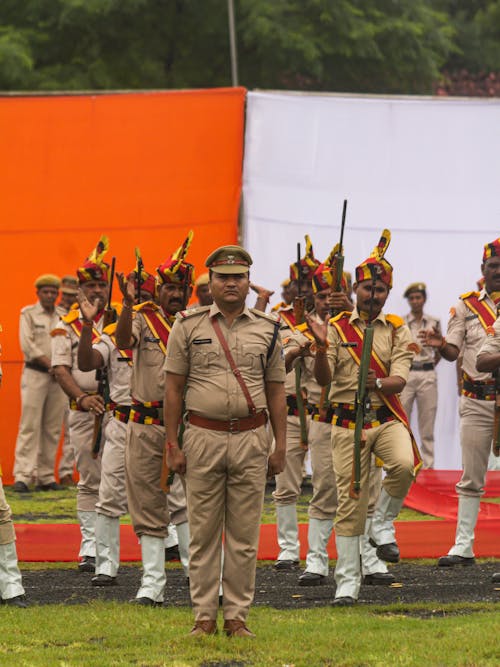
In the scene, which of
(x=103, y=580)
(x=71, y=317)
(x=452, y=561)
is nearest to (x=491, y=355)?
(x=452, y=561)

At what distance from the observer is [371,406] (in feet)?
30.6

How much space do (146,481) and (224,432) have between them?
4.83ft

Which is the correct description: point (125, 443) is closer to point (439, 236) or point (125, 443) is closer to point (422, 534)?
point (422, 534)

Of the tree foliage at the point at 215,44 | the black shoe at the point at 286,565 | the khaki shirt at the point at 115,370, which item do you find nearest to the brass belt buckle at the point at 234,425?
the khaki shirt at the point at 115,370

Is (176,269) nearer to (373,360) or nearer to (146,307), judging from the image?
(146,307)

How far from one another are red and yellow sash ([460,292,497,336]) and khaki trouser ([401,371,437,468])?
18.7 feet

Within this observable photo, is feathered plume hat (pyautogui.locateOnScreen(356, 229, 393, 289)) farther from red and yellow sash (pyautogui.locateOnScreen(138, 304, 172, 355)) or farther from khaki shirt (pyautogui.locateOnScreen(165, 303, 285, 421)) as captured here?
khaki shirt (pyautogui.locateOnScreen(165, 303, 285, 421))

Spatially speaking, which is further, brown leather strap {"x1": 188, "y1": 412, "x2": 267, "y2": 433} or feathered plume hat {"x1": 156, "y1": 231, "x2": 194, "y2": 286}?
feathered plume hat {"x1": 156, "y1": 231, "x2": 194, "y2": 286}

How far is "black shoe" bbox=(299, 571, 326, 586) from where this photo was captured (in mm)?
10016

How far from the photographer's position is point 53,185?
652 inches

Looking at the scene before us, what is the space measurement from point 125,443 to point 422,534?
3.76 meters

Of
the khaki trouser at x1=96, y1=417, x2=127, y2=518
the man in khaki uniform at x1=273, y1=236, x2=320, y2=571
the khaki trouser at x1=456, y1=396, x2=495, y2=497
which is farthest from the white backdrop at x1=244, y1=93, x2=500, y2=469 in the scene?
the khaki trouser at x1=96, y1=417, x2=127, y2=518

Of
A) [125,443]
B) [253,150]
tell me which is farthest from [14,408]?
[125,443]

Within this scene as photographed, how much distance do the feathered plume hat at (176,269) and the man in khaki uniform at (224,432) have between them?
125cm
